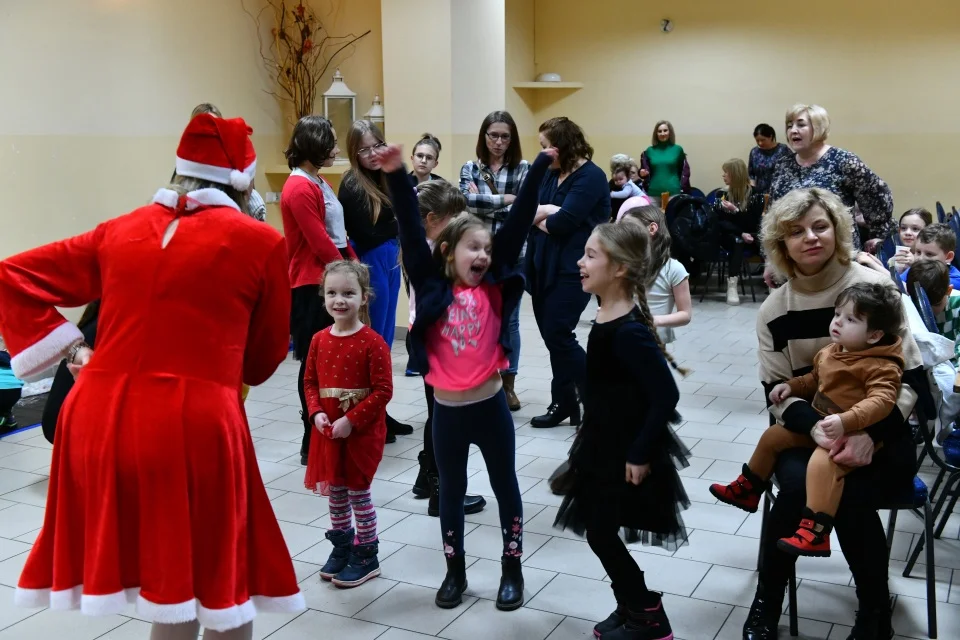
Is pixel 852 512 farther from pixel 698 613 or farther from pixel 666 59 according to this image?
pixel 666 59

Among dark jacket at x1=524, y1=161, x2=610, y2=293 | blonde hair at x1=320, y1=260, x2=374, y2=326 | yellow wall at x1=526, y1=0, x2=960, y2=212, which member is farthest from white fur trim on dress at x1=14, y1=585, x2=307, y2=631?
yellow wall at x1=526, y1=0, x2=960, y2=212

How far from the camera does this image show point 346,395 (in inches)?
120

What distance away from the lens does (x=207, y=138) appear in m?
2.08

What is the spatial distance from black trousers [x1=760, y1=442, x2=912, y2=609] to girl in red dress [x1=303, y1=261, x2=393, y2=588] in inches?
48.3

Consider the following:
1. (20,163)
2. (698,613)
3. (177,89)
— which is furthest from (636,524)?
(177,89)

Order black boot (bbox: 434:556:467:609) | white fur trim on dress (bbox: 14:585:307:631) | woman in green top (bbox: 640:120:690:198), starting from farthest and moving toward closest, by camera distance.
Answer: woman in green top (bbox: 640:120:690:198) → black boot (bbox: 434:556:467:609) → white fur trim on dress (bbox: 14:585:307:631)

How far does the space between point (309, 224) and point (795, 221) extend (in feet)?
7.03

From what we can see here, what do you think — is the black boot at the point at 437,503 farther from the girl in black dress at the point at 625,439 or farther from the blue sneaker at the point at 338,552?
the girl in black dress at the point at 625,439

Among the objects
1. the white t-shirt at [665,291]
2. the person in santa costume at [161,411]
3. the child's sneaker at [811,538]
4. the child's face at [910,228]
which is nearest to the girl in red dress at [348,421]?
the person in santa costume at [161,411]

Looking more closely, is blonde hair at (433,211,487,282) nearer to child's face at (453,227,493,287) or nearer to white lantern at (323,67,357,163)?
child's face at (453,227,493,287)

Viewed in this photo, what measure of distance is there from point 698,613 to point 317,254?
2.21 m

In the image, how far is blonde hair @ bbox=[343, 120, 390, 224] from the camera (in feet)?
14.0

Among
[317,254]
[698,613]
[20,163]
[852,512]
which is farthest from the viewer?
[20,163]

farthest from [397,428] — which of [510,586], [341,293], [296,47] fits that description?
[296,47]
